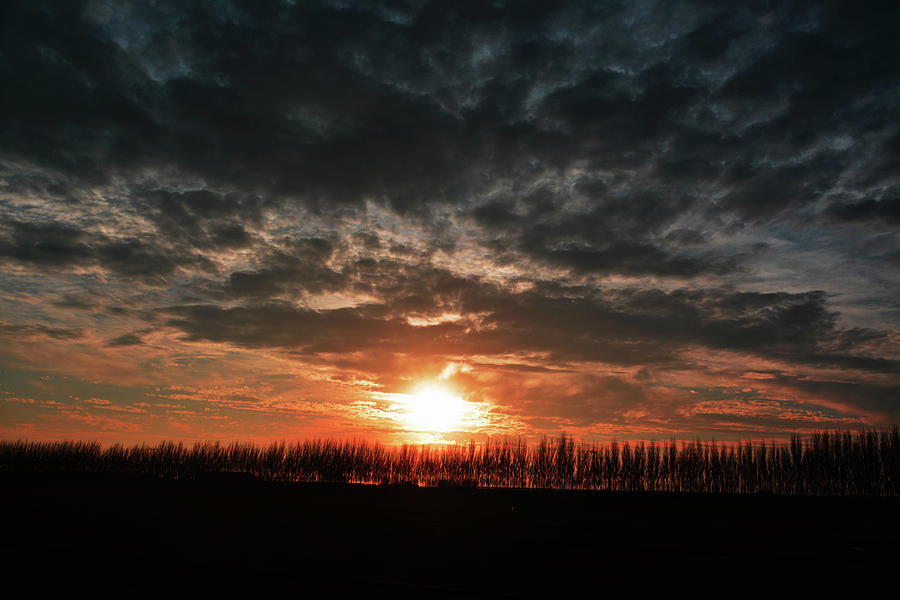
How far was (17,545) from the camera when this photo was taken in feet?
32.8

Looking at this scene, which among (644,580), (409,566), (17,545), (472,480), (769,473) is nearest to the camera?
(644,580)

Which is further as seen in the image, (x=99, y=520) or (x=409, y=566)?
(x=99, y=520)

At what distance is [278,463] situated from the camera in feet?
161

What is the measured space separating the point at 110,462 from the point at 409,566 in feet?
190

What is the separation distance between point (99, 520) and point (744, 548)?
52.1 feet

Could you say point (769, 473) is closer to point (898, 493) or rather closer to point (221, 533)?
point (898, 493)

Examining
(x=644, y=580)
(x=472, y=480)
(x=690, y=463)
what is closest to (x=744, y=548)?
(x=644, y=580)

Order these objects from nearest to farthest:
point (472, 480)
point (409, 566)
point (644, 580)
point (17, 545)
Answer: point (644, 580) < point (409, 566) < point (17, 545) < point (472, 480)

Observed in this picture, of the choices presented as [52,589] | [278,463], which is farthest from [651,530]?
[278,463]

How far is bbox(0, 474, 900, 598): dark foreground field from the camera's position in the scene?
25.2 ft

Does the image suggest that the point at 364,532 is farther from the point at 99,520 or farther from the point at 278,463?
the point at 278,463

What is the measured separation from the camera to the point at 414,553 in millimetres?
10047

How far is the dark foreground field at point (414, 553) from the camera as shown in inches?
302

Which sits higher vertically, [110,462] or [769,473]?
[769,473]
